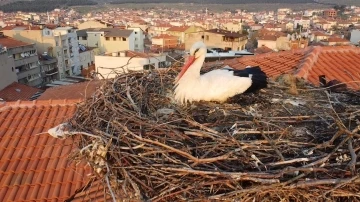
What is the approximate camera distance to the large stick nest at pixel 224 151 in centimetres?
255

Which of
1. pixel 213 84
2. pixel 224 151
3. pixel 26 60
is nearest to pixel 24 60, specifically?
pixel 26 60

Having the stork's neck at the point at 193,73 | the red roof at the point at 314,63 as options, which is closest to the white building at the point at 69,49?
the red roof at the point at 314,63

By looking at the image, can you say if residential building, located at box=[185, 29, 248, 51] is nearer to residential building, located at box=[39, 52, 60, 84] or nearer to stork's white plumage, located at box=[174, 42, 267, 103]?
residential building, located at box=[39, 52, 60, 84]

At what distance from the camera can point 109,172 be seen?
9.19ft

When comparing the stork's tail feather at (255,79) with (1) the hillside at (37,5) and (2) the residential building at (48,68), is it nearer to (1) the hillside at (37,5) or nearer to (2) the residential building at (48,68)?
(2) the residential building at (48,68)

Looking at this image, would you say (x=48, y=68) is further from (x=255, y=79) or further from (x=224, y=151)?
(x=224, y=151)

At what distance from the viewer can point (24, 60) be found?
30047 millimetres

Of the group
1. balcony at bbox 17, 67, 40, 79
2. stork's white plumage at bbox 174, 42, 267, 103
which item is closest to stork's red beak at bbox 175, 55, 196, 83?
stork's white plumage at bbox 174, 42, 267, 103

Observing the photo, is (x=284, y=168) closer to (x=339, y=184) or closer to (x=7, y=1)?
(x=339, y=184)

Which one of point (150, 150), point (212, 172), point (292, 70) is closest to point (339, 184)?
point (212, 172)

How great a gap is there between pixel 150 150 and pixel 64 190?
4.58 feet

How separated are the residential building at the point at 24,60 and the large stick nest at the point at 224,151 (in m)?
27.5

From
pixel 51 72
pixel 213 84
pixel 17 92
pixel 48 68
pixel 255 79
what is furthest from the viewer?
pixel 51 72

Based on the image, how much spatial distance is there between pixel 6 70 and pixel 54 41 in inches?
435
